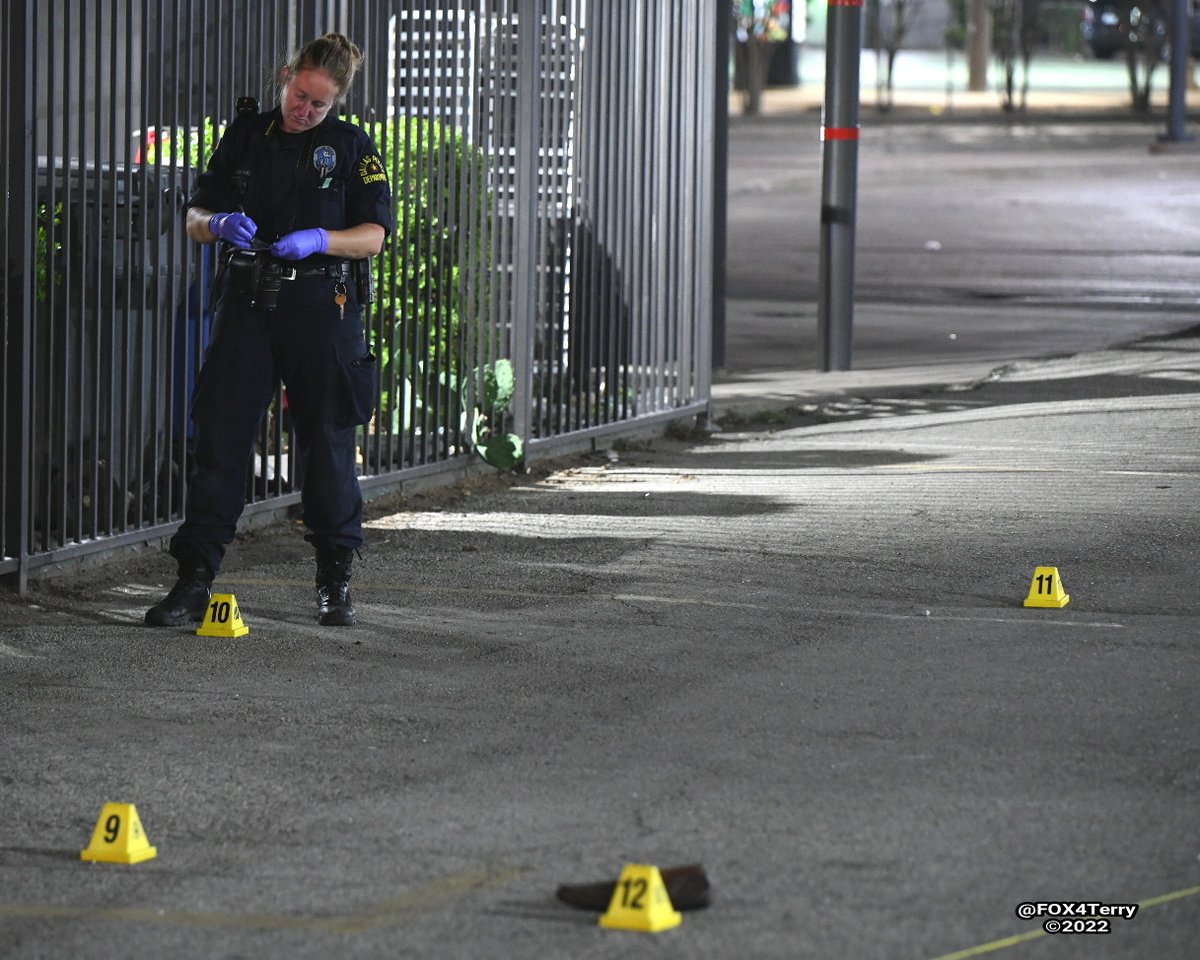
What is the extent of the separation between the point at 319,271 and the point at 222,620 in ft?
3.79

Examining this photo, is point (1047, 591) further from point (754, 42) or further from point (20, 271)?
point (754, 42)

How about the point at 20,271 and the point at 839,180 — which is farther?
the point at 839,180

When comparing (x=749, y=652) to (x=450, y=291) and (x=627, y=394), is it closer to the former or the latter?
(x=450, y=291)

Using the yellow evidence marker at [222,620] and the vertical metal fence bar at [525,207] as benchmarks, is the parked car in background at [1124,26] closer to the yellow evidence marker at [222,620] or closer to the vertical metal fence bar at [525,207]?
the vertical metal fence bar at [525,207]

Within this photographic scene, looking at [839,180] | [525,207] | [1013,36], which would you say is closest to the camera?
[525,207]

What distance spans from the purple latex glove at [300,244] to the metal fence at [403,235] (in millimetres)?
1060

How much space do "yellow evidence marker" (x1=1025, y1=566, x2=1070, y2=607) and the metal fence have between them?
312 centimetres

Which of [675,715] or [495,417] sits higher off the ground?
[495,417]

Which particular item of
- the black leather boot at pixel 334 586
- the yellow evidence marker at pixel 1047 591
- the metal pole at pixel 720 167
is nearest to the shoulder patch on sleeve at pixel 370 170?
the black leather boot at pixel 334 586

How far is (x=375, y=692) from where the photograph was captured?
21.4ft

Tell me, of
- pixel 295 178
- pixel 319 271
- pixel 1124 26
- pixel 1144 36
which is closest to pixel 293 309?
pixel 319 271

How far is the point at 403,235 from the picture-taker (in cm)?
962

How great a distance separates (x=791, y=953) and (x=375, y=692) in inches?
94.0

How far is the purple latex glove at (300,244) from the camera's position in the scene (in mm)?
7031
